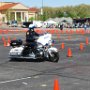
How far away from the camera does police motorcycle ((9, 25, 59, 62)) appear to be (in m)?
19.5

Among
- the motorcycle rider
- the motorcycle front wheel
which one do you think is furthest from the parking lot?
the motorcycle rider

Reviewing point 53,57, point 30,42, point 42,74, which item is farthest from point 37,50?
point 42,74

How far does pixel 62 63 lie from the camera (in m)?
18.9

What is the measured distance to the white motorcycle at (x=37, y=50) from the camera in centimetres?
1948

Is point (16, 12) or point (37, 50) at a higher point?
point (37, 50)

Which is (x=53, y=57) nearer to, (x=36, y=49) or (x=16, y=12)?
(x=36, y=49)

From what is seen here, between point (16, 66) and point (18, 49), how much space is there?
Answer: 7.36 feet

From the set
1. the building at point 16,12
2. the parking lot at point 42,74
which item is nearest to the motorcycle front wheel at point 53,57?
the parking lot at point 42,74

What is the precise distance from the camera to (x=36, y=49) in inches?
773

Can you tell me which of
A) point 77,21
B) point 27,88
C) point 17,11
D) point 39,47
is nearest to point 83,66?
point 39,47

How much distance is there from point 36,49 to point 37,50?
0.23ft

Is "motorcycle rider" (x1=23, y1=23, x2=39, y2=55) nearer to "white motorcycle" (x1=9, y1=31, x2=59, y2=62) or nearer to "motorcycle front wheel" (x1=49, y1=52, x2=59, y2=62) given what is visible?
"white motorcycle" (x1=9, y1=31, x2=59, y2=62)

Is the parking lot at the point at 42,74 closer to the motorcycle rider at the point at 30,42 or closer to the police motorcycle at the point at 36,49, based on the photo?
the police motorcycle at the point at 36,49

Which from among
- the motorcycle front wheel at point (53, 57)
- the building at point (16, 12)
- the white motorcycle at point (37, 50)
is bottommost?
the building at point (16, 12)
